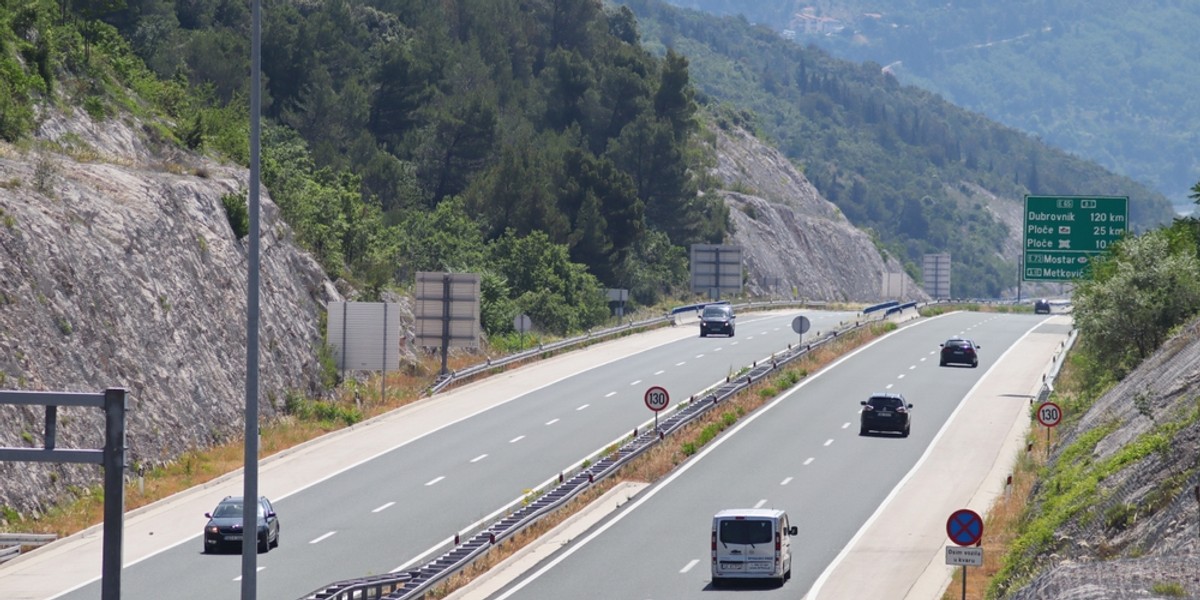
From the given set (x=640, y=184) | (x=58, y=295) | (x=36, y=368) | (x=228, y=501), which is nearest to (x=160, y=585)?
(x=228, y=501)

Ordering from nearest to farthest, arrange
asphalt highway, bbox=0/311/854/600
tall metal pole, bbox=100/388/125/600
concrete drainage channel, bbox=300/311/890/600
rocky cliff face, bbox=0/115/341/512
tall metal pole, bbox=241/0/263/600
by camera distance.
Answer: tall metal pole, bbox=100/388/125/600, tall metal pole, bbox=241/0/263/600, concrete drainage channel, bbox=300/311/890/600, asphalt highway, bbox=0/311/854/600, rocky cliff face, bbox=0/115/341/512

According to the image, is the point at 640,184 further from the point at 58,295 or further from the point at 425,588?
A: the point at 425,588

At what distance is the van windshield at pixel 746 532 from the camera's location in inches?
1266

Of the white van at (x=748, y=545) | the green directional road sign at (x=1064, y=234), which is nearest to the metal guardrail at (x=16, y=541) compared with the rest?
the white van at (x=748, y=545)

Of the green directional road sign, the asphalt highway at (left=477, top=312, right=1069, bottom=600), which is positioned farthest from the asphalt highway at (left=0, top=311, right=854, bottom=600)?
the green directional road sign

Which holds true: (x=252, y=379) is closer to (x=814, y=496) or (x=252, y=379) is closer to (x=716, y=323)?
(x=814, y=496)

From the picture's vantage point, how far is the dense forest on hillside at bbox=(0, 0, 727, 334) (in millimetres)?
68688

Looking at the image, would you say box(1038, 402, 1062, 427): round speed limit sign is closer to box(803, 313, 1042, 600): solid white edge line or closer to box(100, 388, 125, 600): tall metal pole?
box(803, 313, 1042, 600): solid white edge line

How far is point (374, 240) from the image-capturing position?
243 ft

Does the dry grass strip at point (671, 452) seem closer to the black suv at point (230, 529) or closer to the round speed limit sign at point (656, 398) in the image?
the round speed limit sign at point (656, 398)

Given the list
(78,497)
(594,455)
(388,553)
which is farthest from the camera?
(594,455)

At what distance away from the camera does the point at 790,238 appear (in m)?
157

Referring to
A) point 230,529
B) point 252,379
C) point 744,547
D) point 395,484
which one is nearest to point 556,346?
point 395,484

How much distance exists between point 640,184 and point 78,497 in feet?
285
